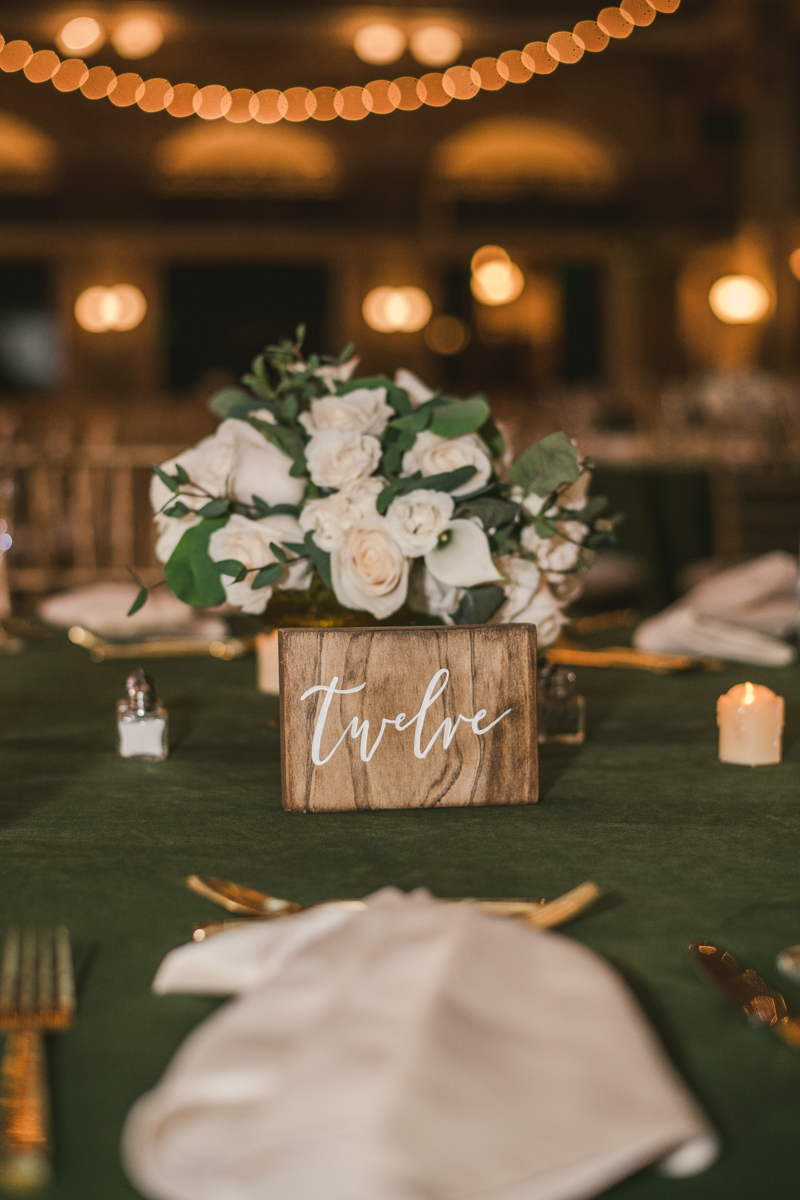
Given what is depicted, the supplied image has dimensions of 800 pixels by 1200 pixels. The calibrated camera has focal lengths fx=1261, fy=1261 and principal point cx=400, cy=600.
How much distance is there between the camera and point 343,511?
1.17 meters

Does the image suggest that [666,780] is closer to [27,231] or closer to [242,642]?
[242,642]

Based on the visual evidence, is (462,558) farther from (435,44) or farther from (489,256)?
(489,256)

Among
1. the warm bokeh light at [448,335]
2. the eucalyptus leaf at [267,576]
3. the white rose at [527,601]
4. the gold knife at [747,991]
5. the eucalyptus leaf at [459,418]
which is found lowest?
the gold knife at [747,991]

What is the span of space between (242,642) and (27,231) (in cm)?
1037

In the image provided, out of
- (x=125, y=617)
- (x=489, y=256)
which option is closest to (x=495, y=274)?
(x=489, y=256)

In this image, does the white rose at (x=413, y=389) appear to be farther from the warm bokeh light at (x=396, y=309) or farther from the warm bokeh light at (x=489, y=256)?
the warm bokeh light at (x=396, y=309)

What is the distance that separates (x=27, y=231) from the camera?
1130 centimetres

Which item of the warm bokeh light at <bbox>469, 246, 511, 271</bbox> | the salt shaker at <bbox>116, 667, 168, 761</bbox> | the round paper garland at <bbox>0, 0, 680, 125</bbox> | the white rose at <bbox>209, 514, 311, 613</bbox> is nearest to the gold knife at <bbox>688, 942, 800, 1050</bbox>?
the white rose at <bbox>209, 514, 311, 613</bbox>

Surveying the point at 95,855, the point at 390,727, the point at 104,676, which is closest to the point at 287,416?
the point at 390,727

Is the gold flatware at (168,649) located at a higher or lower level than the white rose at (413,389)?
lower

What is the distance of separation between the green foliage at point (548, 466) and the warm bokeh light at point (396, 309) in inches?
465

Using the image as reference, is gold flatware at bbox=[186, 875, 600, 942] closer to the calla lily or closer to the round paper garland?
the calla lily

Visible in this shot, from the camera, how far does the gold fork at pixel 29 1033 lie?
0.53 m

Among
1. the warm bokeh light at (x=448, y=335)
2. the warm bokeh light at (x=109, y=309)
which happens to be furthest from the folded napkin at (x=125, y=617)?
the warm bokeh light at (x=448, y=335)
